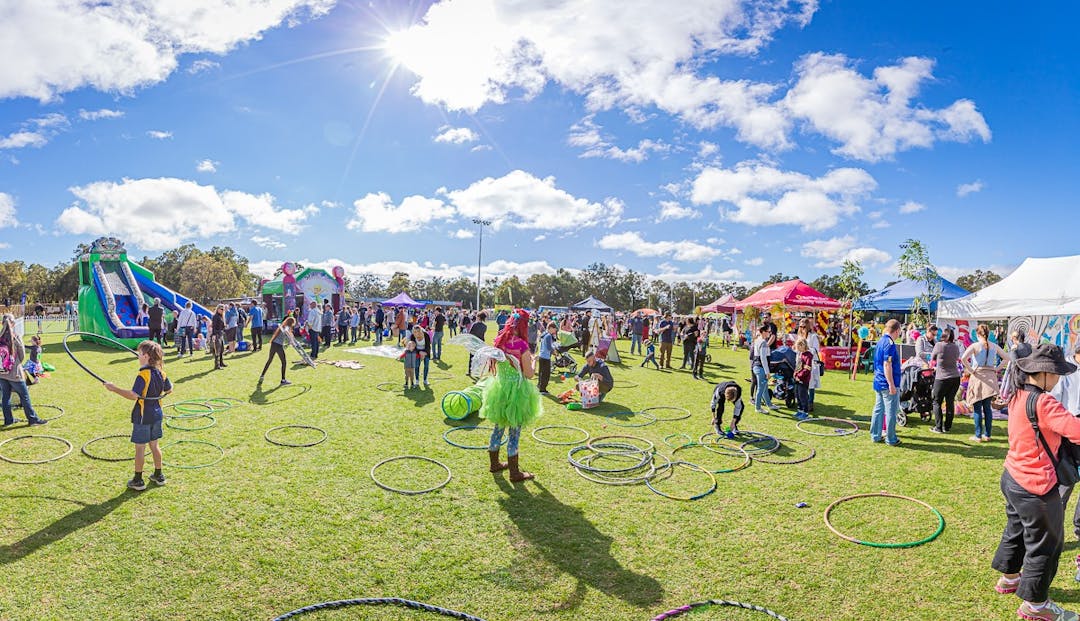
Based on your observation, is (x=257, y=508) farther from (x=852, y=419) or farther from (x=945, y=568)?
(x=852, y=419)

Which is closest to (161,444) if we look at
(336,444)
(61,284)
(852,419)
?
(336,444)

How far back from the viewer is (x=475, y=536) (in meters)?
5.08

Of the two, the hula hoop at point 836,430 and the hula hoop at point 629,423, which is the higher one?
the hula hoop at point 836,430

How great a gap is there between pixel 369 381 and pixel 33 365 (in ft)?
23.2

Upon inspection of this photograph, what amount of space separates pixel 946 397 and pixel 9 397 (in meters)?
15.7

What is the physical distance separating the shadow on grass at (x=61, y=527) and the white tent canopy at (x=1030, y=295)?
60.8ft

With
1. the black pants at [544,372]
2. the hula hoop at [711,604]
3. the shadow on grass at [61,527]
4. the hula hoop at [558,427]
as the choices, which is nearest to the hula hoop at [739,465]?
the hula hoop at [558,427]

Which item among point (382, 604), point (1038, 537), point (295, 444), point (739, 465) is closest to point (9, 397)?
point (295, 444)

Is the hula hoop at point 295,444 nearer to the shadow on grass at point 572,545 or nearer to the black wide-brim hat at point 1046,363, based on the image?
the shadow on grass at point 572,545

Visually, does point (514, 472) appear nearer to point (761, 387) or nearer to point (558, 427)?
point (558, 427)

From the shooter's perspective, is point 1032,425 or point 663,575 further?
point 663,575

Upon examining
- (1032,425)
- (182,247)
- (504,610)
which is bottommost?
(504,610)

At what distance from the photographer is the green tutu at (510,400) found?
20.3 ft

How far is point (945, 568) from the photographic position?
4.55 metres
